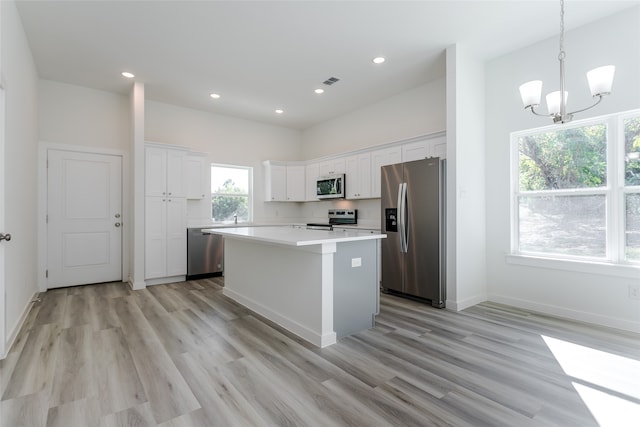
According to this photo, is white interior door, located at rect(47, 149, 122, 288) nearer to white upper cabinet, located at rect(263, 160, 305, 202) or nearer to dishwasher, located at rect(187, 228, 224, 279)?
dishwasher, located at rect(187, 228, 224, 279)

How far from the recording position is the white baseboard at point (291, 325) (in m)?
2.65

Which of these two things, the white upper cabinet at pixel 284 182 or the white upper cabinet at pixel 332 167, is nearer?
the white upper cabinet at pixel 332 167

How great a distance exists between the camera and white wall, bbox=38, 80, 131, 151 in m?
4.56

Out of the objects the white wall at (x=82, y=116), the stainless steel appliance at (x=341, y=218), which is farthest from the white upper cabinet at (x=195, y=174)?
the stainless steel appliance at (x=341, y=218)

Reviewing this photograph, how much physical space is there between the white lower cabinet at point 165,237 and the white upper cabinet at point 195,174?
34 cm

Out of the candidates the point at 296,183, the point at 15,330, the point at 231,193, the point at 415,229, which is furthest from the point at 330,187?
the point at 15,330

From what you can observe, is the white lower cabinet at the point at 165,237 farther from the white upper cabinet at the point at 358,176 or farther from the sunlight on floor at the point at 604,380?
the sunlight on floor at the point at 604,380

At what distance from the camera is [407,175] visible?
4039 mm

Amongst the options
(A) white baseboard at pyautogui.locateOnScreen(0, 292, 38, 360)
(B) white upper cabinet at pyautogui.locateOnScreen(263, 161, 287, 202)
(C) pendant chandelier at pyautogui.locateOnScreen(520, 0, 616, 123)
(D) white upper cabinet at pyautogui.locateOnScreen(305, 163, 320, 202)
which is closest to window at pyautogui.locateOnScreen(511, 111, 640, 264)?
(C) pendant chandelier at pyautogui.locateOnScreen(520, 0, 616, 123)

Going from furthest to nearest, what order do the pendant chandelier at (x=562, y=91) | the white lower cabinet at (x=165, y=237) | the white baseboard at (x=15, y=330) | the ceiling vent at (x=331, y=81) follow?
the white lower cabinet at (x=165, y=237)
the ceiling vent at (x=331, y=81)
the white baseboard at (x=15, y=330)
the pendant chandelier at (x=562, y=91)

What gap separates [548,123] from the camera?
345 cm

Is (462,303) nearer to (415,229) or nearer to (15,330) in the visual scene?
(415,229)

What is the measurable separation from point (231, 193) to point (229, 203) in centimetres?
21

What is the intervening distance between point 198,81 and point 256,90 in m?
0.86
